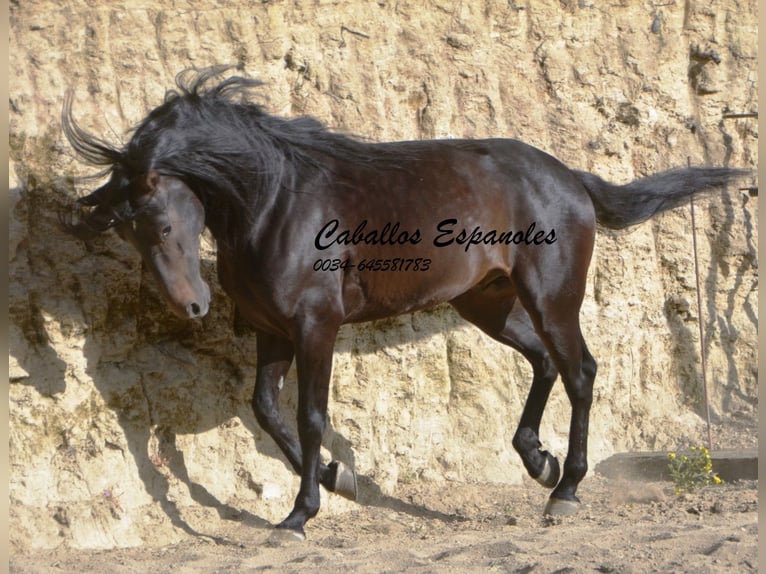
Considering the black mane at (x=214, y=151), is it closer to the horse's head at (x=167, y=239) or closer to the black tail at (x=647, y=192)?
the horse's head at (x=167, y=239)

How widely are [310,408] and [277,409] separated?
0.29 meters

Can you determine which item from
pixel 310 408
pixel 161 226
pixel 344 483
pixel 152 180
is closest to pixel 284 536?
pixel 344 483

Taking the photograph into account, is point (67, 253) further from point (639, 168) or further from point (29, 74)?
point (639, 168)

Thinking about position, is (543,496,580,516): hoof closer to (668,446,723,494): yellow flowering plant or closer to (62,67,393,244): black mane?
(668,446,723,494): yellow flowering plant

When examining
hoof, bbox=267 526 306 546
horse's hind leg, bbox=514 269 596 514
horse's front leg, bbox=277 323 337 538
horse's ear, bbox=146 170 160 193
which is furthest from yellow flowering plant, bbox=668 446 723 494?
horse's ear, bbox=146 170 160 193

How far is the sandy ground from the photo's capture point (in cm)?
454

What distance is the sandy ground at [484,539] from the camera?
454 cm

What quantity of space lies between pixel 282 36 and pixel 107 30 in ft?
3.84

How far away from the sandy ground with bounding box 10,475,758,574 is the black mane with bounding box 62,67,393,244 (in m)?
1.64

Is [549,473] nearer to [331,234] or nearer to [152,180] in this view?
[331,234]

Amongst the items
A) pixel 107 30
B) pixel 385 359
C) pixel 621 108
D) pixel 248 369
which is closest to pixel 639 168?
pixel 621 108

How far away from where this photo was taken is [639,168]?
7859 millimetres

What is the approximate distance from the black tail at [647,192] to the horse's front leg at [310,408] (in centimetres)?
210

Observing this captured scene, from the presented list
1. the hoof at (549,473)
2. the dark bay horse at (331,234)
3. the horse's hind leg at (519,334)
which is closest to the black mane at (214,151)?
the dark bay horse at (331,234)
